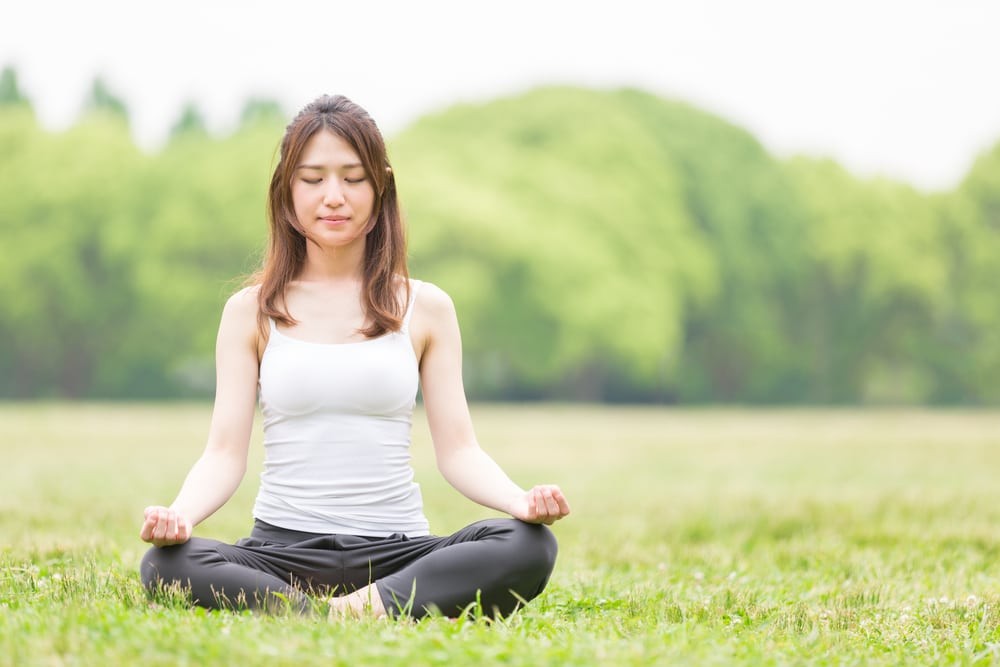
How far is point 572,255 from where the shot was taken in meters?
41.3

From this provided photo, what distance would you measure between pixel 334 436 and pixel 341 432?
0.03 metres

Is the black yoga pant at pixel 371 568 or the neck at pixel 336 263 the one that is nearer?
the black yoga pant at pixel 371 568

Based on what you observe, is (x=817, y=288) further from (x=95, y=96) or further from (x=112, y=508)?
(x=112, y=508)

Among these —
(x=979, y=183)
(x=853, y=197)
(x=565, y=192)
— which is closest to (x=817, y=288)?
(x=853, y=197)

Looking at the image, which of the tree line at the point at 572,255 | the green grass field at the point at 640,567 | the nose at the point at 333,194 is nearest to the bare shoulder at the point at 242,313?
the nose at the point at 333,194

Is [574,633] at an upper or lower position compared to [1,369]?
upper

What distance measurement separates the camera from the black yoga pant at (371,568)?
169 inches

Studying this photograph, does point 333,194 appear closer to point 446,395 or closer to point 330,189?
point 330,189

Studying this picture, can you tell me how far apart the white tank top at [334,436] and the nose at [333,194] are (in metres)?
0.53

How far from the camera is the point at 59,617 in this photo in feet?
12.4

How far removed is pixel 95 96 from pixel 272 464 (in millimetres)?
47503

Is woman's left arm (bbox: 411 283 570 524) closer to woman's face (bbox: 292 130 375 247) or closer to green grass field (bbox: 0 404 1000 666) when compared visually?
woman's face (bbox: 292 130 375 247)

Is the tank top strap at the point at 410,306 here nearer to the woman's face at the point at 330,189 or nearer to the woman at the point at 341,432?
the woman at the point at 341,432

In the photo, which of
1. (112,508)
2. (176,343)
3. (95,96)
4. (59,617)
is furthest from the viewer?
(95,96)
